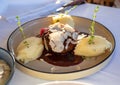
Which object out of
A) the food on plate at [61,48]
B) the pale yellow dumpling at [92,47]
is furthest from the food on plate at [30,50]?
the pale yellow dumpling at [92,47]

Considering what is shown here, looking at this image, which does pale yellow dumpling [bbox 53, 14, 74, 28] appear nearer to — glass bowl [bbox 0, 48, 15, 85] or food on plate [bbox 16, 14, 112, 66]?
food on plate [bbox 16, 14, 112, 66]

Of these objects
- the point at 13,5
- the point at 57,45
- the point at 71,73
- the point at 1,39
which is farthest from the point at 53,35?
the point at 13,5

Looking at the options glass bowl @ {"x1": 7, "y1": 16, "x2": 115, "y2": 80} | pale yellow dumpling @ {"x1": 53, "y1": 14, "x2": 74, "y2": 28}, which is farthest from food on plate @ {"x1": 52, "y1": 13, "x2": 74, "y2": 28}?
glass bowl @ {"x1": 7, "y1": 16, "x2": 115, "y2": 80}

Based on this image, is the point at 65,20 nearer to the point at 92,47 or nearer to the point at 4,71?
the point at 92,47

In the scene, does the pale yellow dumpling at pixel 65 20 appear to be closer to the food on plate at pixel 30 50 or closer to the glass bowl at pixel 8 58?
the food on plate at pixel 30 50

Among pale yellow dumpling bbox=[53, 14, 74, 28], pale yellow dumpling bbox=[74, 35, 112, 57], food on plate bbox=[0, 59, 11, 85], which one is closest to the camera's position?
food on plate bbox=[0, 59, 11, 85]
